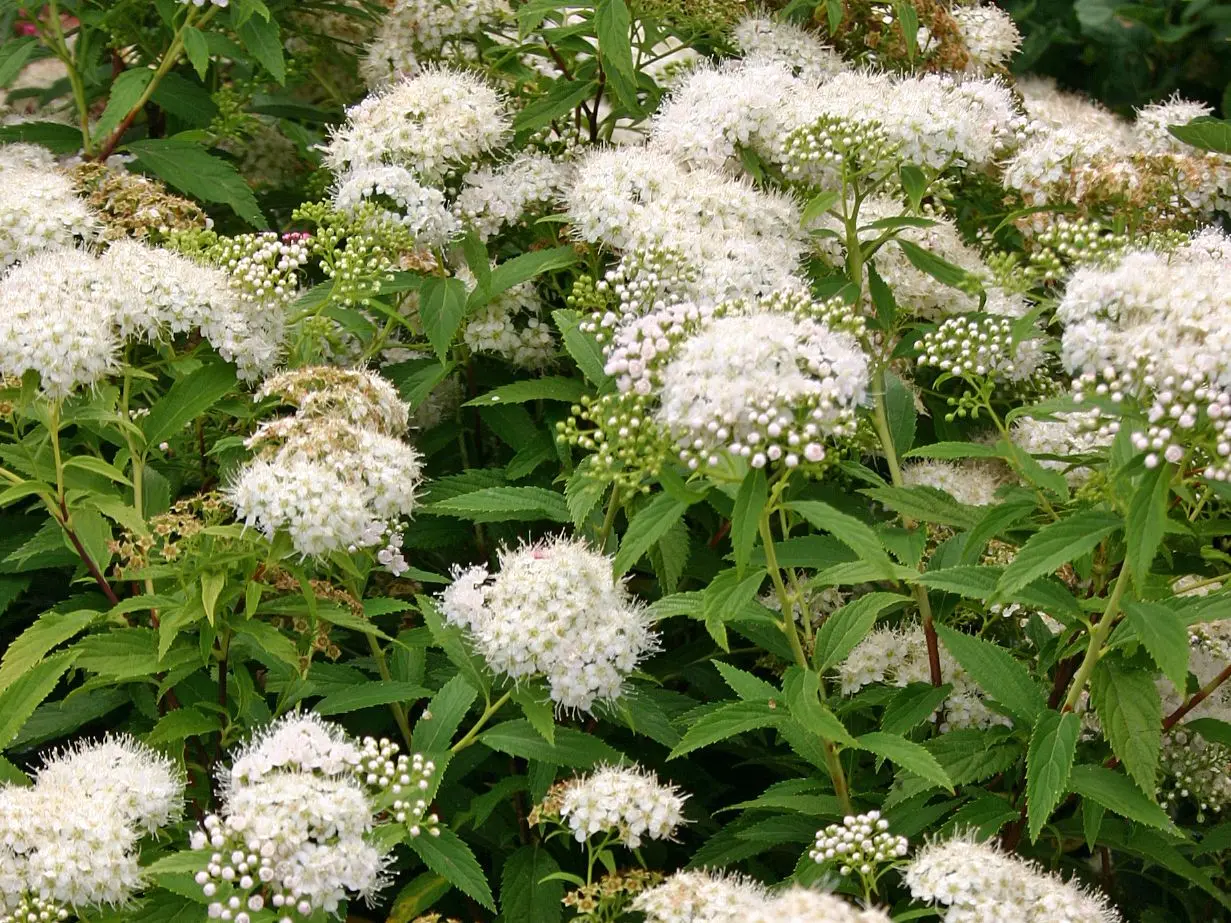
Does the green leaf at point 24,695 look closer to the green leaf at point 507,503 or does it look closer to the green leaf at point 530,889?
the green leaf at point 507,503

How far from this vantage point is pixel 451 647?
2.86 meters

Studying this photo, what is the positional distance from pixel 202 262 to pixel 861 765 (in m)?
1.72

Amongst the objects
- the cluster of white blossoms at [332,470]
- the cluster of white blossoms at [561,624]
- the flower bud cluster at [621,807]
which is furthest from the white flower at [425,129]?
the flower bud cluster at [621,807]

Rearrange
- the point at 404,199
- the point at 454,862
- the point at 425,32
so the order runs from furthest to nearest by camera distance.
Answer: the point at 425,32 < the point at 404,199 < the point at 454,862

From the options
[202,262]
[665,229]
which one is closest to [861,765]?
[665,229]

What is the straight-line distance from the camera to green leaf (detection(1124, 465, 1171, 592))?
2.18 meters

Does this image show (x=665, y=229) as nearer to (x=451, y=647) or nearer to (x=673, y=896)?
(x=451, y=647)

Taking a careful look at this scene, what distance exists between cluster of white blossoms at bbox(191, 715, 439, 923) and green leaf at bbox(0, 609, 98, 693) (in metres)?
0.49

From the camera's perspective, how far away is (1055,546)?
2.34 meters

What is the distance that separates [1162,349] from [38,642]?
1983 mm

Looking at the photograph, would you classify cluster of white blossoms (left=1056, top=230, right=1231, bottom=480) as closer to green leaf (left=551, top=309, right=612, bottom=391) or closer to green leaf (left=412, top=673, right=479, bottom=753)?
green leaf (left=551, top=309, right=612, bottom=391)

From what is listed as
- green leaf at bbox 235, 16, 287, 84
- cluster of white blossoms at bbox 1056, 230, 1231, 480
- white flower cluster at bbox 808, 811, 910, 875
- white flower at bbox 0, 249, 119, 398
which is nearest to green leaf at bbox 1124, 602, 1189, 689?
cluster of white blossoms at bbox 1056, 230, 1231, 480

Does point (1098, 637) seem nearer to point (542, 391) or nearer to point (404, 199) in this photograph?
point (542, 391)

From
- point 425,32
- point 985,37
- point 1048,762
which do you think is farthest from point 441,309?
point 985,37
